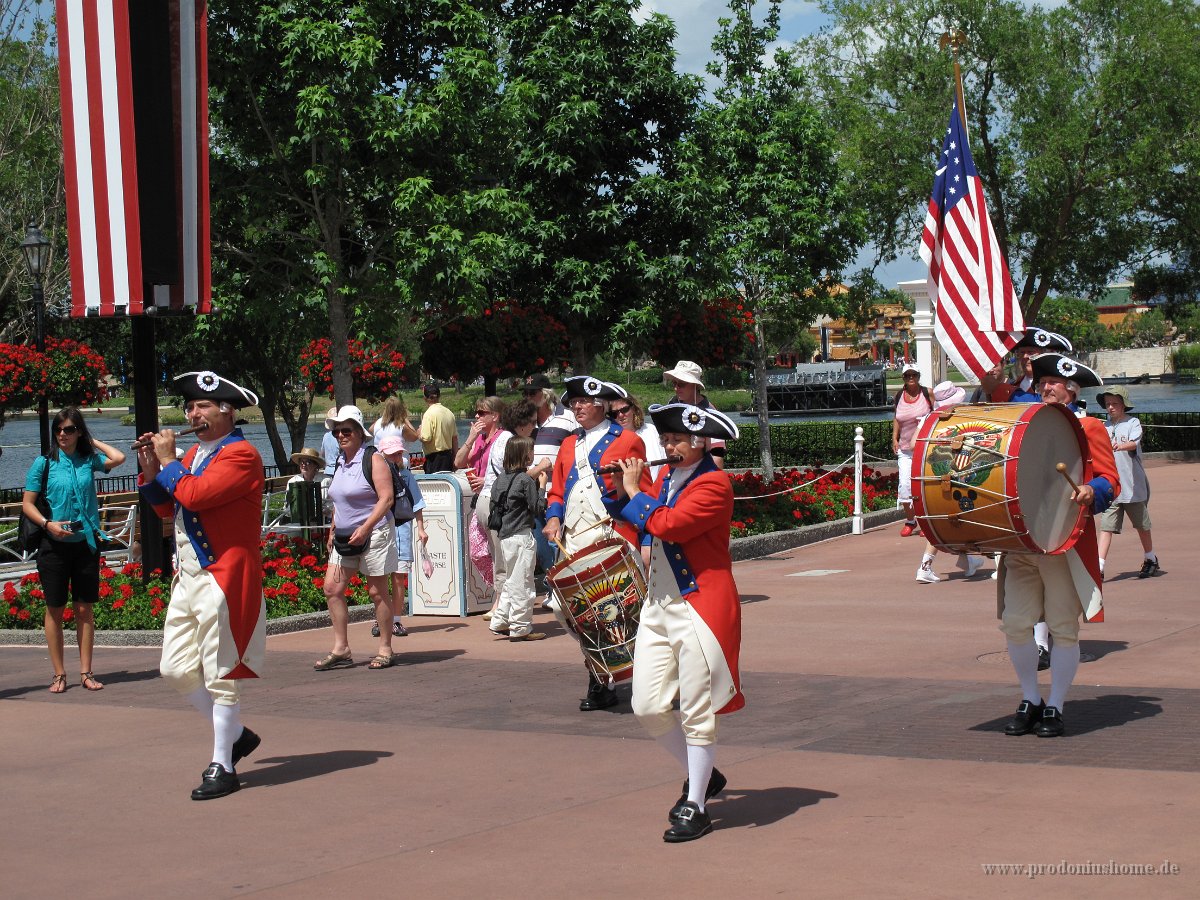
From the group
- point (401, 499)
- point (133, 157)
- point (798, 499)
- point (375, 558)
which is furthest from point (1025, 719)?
point (798, 499)

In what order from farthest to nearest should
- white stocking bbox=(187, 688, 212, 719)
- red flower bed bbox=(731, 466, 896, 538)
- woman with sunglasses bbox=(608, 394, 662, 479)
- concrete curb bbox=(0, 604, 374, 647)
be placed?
red flower bed bbox=(731, 466, 896, 538) < concrete curb bbox=(0, 604, 374, 647) < woman with sunglasses bbox=(608, 394, 662, 479) < white stocking bbox=(187, 688, 212, 719)

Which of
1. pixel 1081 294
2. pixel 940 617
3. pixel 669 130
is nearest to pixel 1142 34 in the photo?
pixel 1081 294

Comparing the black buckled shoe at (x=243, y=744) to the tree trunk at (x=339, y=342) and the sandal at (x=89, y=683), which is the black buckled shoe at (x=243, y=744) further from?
the tree trunk at (x=339, y=342)

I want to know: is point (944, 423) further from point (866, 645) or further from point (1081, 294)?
point (1081, 294)

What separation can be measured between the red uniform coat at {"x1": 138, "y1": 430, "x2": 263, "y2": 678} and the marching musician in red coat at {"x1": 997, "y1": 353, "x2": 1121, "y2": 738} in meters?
3.78

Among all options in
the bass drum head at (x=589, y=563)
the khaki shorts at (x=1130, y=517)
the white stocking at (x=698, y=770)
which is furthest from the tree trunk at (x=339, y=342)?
the white stocking at (x=698, y=770)

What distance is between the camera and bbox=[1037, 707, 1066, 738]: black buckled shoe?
24.4ft

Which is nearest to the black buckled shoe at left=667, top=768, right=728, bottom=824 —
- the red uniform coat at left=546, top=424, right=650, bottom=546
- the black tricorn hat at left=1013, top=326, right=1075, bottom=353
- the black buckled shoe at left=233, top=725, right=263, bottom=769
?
the black buckled shoe at left=233, top=725, right=263, bottom=769

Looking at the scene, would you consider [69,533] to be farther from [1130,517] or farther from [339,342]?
[339,342]

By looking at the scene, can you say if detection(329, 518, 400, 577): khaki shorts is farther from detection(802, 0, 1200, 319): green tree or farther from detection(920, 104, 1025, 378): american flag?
detection(802, 0, 1200, 319): green tree

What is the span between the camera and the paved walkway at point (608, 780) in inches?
219

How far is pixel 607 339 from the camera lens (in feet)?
74.3

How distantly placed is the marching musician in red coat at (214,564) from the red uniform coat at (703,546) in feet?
6.78

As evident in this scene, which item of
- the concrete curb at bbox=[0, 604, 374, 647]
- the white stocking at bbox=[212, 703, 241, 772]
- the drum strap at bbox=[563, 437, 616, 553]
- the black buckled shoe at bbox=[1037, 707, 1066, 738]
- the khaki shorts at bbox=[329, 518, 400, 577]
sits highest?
the drum strap at bbox=[563, 437, 616, 553]
